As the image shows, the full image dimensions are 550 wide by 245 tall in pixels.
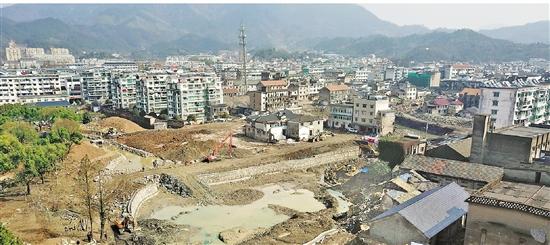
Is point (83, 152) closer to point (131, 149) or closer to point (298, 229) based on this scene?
point (131, 149)

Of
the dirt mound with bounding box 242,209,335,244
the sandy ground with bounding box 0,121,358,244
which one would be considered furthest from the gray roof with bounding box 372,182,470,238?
the sandy ground with bounding box 0,121,358,244

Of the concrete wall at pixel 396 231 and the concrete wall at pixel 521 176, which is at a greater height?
the concrete wall at pixel 521 176

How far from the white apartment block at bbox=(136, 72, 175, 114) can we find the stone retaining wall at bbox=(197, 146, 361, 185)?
37.4m

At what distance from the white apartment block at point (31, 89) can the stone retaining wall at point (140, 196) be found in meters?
63.3

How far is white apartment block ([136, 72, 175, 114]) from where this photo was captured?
7156cm

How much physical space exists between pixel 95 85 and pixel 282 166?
65.6m

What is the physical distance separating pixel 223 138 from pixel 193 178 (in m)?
16.7

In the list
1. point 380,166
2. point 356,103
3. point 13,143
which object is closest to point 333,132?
point 356,103

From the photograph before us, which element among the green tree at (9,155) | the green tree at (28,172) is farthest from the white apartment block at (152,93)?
the green tree at (28,172)

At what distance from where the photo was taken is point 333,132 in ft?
194

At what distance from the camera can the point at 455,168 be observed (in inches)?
1175

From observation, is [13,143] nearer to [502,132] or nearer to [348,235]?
[348,235]

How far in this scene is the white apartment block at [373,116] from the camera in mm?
56031

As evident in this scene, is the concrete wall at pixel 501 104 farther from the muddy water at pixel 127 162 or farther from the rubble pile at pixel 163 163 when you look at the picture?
the muddy water at pixel 127 162
